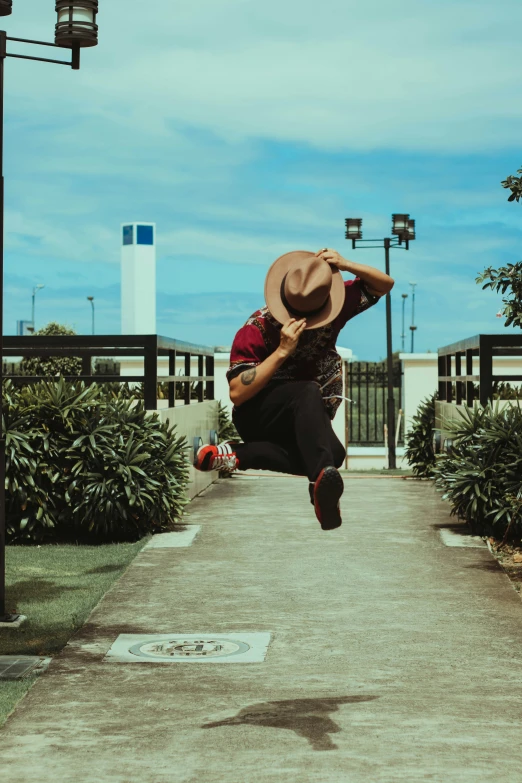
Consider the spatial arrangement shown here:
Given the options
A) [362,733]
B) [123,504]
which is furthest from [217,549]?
[362,733]

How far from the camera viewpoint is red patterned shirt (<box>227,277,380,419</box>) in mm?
6188

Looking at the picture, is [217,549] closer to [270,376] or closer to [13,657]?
[13,657]

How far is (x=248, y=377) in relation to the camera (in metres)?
6.07

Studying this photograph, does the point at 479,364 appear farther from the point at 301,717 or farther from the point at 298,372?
the point at 298,372

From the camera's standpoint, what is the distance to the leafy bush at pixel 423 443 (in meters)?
23.0

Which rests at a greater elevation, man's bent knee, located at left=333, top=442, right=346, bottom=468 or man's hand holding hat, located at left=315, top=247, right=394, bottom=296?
man's hand holding hat, located at left=315, top=247, right=394, bottom=296

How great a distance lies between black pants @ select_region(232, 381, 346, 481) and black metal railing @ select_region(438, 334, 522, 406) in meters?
9.60

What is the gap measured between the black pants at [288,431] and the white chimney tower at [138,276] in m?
29.9

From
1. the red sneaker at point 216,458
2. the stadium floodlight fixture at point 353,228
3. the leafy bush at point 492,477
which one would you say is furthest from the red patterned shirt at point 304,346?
the stadium floodlight fixture at point 353,228

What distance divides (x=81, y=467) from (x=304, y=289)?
29.9 ft

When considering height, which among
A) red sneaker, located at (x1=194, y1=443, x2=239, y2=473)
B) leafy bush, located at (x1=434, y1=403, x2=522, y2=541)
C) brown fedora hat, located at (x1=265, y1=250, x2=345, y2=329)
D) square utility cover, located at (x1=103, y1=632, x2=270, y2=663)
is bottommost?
square utility cover, located at (x1=103, y1=632, x2=270, y2=663)

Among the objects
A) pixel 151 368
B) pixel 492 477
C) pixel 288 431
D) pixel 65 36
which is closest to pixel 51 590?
pixel 151 368

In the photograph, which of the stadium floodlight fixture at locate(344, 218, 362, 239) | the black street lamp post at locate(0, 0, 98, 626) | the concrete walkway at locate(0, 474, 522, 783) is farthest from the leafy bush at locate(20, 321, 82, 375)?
the black street lamp post at locate(0, 0, 98, 626)

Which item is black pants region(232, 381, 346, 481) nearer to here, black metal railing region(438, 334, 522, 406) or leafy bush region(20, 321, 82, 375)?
black metal railing region(438, 334, 522, 406)
